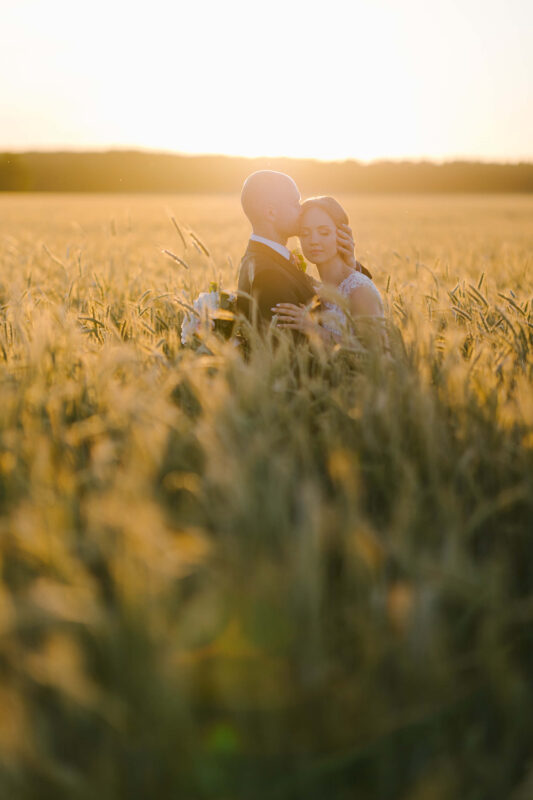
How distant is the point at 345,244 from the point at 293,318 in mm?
728

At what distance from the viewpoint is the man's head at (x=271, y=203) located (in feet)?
8.86

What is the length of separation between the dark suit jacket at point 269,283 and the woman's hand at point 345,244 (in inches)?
11.5

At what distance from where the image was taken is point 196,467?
4.58 ft

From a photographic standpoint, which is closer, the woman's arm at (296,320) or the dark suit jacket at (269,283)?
the woman's arm at (296,320)

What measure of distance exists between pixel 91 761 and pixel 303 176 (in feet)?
182

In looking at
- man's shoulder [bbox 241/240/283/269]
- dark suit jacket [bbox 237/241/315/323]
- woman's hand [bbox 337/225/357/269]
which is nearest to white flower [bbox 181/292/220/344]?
dark suit jacket [bbox 237/241/315/323]

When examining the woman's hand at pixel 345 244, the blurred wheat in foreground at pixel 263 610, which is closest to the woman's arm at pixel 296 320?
the woman's hand at pixel 345 244

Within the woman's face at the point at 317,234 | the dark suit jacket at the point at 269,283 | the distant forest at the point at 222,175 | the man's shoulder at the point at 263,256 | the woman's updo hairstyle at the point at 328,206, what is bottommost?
the dark suit jacket at the point at 269,283

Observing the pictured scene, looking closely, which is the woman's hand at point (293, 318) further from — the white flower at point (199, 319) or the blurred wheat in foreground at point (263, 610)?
the blurred wheat in foreground at point (263, 610)

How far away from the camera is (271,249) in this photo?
2691mm

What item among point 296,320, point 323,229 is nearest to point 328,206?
point 323,229

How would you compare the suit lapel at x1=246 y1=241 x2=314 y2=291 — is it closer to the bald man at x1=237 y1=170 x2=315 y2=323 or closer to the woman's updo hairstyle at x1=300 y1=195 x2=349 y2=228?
the bald man at x1=237 y1=170 x2=315 y2=323

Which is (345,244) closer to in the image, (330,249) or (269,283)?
(330,249)

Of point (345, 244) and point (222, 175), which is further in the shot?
point (222, 175)
